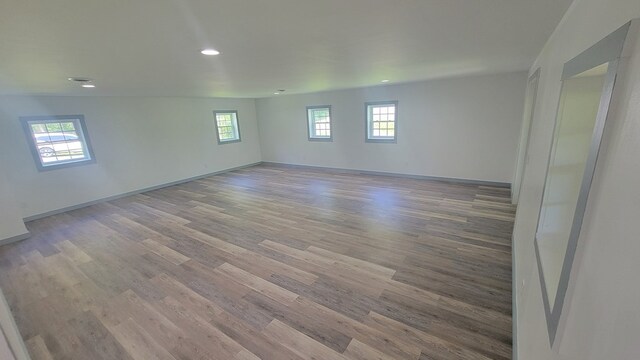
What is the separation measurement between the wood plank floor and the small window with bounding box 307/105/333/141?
3230 millimetres

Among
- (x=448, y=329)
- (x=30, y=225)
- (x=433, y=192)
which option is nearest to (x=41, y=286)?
(x=30, y=225)

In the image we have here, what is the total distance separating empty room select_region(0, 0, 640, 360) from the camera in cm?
80

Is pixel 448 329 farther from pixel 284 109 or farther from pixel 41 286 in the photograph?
pixel 284 109

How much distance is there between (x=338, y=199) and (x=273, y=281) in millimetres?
2734

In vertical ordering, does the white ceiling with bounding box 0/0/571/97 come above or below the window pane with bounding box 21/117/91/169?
above

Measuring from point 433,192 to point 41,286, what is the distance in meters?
6.14

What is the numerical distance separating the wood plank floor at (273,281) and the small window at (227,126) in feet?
11.7

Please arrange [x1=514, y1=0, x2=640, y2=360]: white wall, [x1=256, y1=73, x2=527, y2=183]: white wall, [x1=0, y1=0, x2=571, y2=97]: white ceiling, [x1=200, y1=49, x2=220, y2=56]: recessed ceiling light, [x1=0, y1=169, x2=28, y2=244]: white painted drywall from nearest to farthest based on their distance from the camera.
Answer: [x1=514, y1=0, x2=640, y2=360]: white wall
[x1=0, y1=0, x2=571, y2=97]: white ceiling
[x1=200, y1=49, x2=220, y2=56]: recessed ceiling light
[x1=0, y1=169, x2=28, y2=244]: white painted drywall
[x1=256, y1=73, x2=527, y2=183]: white wall

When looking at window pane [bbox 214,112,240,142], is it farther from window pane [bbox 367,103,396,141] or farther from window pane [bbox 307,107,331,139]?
window pane [bbox 367,103,396,141]

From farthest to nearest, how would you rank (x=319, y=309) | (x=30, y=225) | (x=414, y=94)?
(x=414, y=94), (x=30, y=225), (x=319, y=309)

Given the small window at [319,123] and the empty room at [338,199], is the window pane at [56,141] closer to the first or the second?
the empty room at [338,199]

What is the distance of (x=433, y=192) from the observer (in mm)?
5320

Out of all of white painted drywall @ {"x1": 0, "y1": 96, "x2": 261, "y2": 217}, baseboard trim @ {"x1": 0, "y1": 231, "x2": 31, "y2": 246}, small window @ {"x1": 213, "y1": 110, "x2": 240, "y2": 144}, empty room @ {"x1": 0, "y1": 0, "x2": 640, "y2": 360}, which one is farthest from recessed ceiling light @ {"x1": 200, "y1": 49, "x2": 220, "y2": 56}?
small window @ {"x1": 213, "y1": 110, "x2": 240, "y2": 144}

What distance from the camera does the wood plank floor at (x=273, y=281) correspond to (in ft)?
6.63
